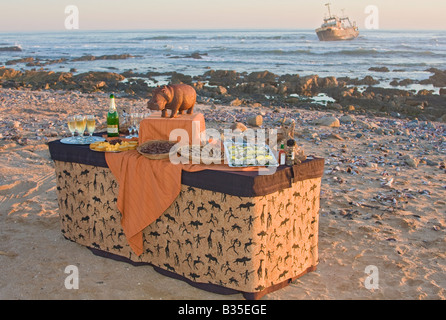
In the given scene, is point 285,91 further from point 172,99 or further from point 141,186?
point 141,186

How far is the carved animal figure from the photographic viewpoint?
458 cm

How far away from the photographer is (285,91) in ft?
68.6

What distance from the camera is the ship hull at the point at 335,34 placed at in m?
58.2

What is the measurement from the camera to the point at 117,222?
186 inches

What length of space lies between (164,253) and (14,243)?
1.97 meters

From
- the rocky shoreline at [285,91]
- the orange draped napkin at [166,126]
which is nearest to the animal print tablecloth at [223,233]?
the orange draped napkin at [166,126]

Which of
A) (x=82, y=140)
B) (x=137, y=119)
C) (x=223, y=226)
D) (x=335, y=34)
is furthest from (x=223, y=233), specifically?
(x=335, y=34)

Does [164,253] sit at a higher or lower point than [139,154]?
lower

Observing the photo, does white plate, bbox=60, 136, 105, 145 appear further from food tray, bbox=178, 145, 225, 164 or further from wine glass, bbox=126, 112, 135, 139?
food tray, bbox=178, 145, 225, 164

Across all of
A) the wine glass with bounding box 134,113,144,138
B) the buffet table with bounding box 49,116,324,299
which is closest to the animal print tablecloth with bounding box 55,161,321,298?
the buffet table with bounding box 49,116,324,299
